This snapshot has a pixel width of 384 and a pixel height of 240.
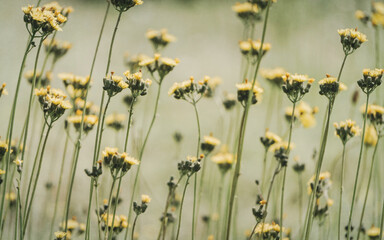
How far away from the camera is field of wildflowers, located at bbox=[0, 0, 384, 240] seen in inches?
55.2

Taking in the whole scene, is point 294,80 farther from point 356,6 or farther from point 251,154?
point 356,6

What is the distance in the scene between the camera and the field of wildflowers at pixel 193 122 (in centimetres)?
140

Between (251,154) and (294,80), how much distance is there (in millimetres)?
2523

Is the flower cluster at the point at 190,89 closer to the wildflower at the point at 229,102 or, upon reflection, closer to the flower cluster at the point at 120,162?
the flower cluster at the point at 120,162

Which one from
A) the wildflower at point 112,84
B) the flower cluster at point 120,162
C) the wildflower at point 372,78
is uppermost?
the wildflower at point 372,78

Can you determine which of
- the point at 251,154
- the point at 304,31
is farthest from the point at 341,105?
the point at 304,31

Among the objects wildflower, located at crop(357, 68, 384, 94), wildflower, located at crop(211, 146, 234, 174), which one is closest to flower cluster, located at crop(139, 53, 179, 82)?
wildflower, located at crop(211, 146, 234, 174)

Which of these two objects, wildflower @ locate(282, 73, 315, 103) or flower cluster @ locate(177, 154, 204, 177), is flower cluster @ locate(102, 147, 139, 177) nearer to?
flower cluster @ locate(177, 154, 204, 177)

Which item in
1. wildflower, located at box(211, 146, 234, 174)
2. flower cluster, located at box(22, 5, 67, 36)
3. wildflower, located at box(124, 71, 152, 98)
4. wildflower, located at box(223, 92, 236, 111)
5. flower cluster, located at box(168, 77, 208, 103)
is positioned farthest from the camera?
wildflower, located at box(223, 92, 236, 111)

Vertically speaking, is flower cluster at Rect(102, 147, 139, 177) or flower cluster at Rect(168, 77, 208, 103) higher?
flower cluster at Rect(168, 77, 208, 103)

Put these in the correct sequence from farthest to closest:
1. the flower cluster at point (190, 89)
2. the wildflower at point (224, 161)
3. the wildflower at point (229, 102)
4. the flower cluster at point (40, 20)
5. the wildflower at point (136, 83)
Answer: the wildflower at point (229, 102) → the wildflower at point (224, 161) → the flower cluster at point (190, 89) → the wildflower at point (136, 83) → the flower cluster at point (40, 20)

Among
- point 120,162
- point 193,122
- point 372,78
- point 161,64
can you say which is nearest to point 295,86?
point 372,78

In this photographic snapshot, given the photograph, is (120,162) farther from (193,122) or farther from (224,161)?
(193,122)

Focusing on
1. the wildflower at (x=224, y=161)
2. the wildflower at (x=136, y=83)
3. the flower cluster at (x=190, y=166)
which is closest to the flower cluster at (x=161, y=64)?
the wildflower at (x=136, y=83)
